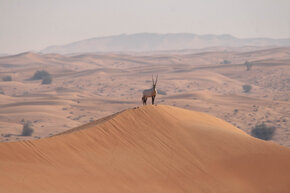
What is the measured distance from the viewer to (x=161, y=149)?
44.5 feet

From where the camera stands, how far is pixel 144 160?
1278 cm

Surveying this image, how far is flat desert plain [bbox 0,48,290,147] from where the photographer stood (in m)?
41.6

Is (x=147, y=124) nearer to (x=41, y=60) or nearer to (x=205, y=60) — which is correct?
(x=205, y=60)

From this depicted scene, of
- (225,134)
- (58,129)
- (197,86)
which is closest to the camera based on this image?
(225,134)

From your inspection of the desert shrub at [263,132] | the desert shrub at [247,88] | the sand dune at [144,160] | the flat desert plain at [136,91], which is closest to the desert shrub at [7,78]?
the flat desert plain at [136,91]

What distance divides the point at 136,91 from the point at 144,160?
56917 millimetres

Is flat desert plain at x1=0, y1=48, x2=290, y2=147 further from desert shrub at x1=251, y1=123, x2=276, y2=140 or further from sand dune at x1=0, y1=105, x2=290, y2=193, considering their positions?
sand dune at x1=0, y1=105, x2=290, y2=193

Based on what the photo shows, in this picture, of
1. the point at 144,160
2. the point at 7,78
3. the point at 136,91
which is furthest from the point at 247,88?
the point at 144,160

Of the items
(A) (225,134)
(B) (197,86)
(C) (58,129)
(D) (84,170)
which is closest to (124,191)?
(D) (84,170)

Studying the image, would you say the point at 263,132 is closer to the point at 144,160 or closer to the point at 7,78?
the point at 144,160

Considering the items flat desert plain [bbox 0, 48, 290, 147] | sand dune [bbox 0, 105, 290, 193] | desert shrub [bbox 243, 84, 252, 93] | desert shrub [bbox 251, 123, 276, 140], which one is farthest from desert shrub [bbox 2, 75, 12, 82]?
sand dune [bbox 0, 105, 290, 193]

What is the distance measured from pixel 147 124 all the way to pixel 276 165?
4.22 m

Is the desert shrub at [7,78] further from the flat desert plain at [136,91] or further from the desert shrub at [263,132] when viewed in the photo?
the desert shrub at [263,132]

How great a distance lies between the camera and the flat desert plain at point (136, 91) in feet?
137
